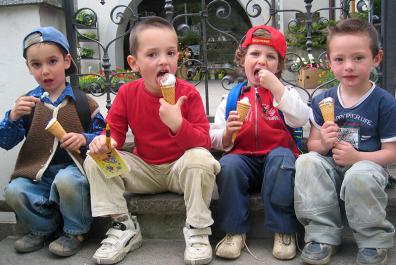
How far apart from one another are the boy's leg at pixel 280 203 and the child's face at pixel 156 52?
75cm

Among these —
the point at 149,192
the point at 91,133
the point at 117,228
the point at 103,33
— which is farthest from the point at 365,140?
Answer: the point at 103,33

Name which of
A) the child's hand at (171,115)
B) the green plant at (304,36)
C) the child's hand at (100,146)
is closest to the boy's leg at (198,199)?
the child's hand at (171,115)

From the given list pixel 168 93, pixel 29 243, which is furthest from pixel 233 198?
pixel 29 243

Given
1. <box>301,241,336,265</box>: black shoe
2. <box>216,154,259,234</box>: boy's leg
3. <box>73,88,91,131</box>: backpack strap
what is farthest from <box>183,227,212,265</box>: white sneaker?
<box>73,88,91,131</box>: backpack strap

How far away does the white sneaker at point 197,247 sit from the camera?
1993 millimetres

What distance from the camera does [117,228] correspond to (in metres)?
2.18

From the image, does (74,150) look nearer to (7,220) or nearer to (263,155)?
(7,220)

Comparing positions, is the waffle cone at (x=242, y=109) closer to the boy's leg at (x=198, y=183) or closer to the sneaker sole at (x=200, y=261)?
the boy's leg at (x=198, y=183)

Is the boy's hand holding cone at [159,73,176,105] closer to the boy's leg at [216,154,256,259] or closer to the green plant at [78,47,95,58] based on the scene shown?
the boy's leg at [216,154,256,259]

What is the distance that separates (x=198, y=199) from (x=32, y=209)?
92 centimetres

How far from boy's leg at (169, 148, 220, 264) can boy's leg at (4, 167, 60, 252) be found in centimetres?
78

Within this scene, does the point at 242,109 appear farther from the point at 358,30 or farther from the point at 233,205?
the point at 358,30

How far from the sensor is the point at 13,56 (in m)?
2.65

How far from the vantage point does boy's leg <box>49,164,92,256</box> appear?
2.20 metres
